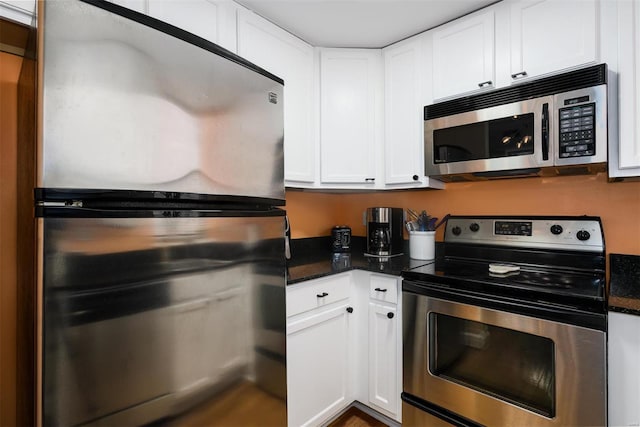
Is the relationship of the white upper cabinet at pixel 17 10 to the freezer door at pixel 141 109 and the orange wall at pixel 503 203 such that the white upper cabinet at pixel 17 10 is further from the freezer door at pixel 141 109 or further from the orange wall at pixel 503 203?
the orange wall at pixel 503 203

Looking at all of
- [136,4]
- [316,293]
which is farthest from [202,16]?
[316,293]

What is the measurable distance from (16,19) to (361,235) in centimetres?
221

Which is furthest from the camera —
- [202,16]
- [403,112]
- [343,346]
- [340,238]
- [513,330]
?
[340,238]

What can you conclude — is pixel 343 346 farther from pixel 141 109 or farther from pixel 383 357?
pixel 141 109

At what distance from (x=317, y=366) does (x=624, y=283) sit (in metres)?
1.47

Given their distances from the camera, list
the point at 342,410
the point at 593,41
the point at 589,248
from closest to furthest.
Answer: the point at 593,41 → the point at 589,248 → the point at 342,410

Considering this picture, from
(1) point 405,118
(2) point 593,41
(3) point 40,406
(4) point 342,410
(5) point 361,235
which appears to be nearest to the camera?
(3) point 40,406

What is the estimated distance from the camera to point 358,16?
68.9 inches

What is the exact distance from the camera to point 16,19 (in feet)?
3.26

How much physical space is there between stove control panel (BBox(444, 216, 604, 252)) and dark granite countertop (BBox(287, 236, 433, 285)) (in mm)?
328

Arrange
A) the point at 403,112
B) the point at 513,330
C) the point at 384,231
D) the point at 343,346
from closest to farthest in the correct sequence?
the point at 513,330
the point at 343,346
the point at 403,112
the point at 384,231

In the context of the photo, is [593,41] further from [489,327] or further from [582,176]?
[489,327]

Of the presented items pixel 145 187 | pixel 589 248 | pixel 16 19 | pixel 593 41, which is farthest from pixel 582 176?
pixel 16 19

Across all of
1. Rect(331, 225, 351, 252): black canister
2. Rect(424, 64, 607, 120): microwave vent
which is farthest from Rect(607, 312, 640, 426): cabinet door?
Rect(331, 225, 351, 252): black canister
